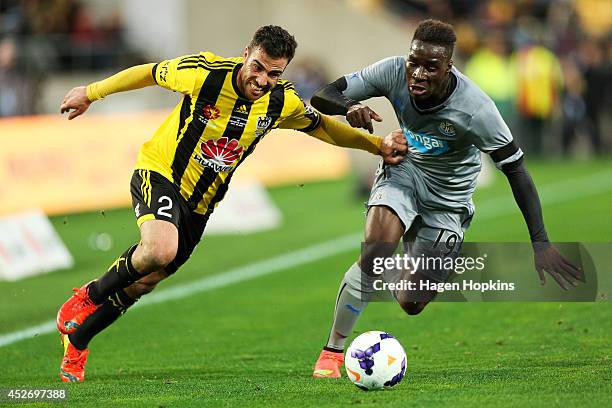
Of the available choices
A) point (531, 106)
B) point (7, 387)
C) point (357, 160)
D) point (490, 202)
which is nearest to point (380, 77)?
point (7, 387)

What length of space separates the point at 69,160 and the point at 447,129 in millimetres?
9563

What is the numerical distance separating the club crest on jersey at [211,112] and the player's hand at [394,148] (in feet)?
3.50

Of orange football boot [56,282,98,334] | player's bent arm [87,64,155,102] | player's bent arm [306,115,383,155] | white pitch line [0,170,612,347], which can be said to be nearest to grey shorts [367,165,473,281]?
player's bent arm [306,115,383,155]

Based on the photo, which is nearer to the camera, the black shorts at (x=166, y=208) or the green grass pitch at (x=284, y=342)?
the green grass pitch at (x=284, y=342)

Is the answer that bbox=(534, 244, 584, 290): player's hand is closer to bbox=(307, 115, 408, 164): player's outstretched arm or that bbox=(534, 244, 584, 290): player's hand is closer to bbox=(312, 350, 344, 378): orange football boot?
bbox=(307, 115, 408, 164): player's outstretched arm

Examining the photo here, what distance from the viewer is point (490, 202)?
58.5ft

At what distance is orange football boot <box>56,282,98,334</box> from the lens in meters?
7.38

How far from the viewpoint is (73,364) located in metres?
7.32

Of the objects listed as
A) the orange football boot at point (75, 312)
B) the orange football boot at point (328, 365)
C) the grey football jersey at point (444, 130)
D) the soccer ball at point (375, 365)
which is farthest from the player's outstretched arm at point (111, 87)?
the soccer ball at point (375, 365)

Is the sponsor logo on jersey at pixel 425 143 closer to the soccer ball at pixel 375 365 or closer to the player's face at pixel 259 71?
the player's face at pixel 259 71

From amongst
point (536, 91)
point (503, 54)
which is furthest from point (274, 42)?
point (503, 54)

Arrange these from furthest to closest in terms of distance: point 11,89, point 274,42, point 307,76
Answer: point 307,76
point 11,89
point 274,42

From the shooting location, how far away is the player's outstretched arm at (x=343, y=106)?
23.1 ft

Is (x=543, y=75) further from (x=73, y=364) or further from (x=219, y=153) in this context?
(x=73, y=364)
